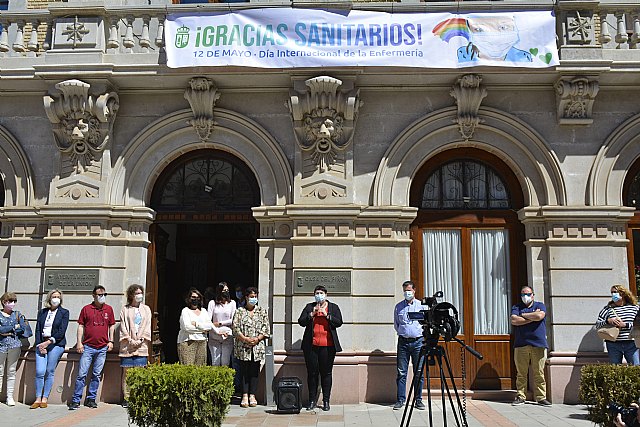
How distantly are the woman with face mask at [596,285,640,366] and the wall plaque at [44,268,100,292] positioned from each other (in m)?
8.75

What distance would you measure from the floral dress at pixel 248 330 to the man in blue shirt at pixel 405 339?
2.23m

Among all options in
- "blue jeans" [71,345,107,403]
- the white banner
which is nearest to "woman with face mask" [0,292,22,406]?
"blue jeans" [71,345,107,403]

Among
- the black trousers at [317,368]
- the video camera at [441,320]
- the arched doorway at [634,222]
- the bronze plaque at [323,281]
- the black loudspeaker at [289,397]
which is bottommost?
the black loudspeaker at [289,397]

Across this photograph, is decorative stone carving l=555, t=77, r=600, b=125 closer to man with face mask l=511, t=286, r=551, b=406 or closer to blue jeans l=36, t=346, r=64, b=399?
man with face mask l=511, t=286, r=551, b=406

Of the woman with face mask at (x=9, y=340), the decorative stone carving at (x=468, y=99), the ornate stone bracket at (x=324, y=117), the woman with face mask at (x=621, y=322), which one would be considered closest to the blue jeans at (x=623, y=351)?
the woman with face mask at (x=621, y=322)

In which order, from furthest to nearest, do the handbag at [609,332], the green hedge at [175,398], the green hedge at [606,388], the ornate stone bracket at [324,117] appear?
the ornate stone bracket at [324,117], the handbag at [609,332], the green hedge at [606,388], the green hedge at [175,398]

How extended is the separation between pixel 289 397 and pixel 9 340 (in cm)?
484

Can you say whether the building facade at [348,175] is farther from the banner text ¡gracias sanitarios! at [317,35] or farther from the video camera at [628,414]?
the video camera at [628,414]

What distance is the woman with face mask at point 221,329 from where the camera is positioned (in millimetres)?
10367

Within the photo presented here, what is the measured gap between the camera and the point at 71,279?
1091cm

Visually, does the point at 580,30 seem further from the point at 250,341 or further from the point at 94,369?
the point at 94,369

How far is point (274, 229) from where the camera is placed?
11.0m

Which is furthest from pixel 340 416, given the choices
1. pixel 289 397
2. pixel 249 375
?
pixel 249 375

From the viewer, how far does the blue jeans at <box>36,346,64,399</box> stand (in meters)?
10.3
